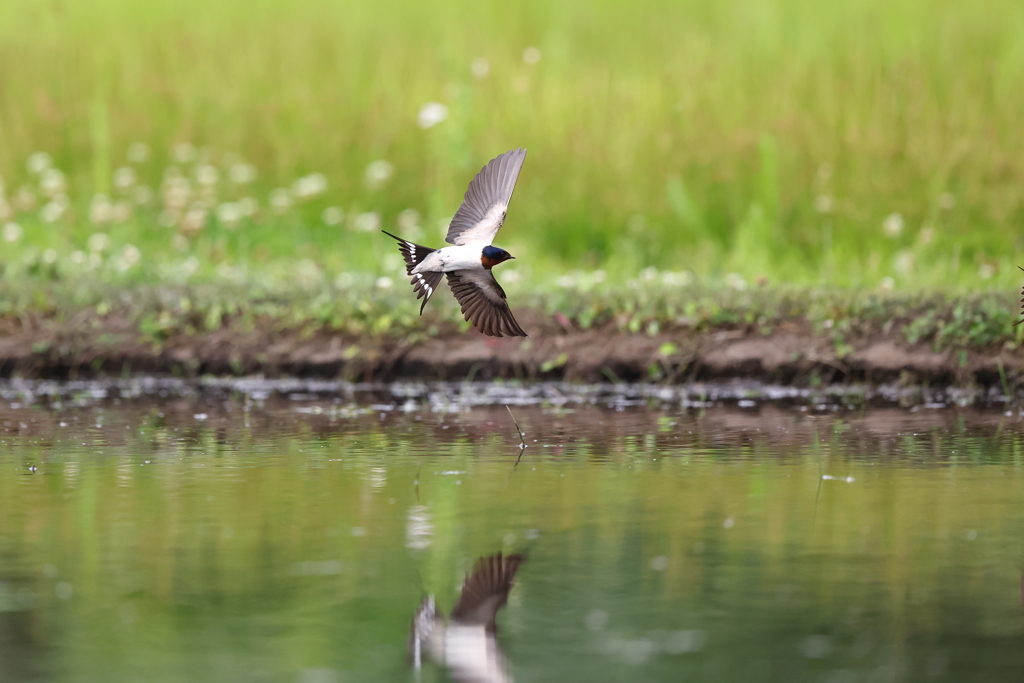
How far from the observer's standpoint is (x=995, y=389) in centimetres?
879

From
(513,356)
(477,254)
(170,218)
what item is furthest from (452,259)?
(170,218)

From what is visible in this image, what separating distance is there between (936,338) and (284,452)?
393cm

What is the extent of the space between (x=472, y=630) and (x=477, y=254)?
2316mm

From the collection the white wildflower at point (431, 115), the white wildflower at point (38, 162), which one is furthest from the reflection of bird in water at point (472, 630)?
the white wildflower at point (38, 162)

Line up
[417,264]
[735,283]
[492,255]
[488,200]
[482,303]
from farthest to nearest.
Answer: [735,283]
[482,303]
[488,200]
[417,264]
[492,255]

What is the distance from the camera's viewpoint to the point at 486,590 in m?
4.45

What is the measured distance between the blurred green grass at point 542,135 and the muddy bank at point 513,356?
1.33m

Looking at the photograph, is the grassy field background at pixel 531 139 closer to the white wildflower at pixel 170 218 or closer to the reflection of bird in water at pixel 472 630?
the white wildflower at pixel 170 218

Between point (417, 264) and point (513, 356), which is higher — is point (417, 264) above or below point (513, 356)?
above

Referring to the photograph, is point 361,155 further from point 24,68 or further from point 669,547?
point 669,547

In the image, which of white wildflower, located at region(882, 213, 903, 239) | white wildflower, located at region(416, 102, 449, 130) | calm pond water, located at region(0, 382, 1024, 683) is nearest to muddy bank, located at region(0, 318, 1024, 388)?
calm pond water, located at region(0, 382, 1024, 683)

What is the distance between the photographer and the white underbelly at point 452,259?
6117mm

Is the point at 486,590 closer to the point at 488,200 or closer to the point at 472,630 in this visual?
the point at 472,630

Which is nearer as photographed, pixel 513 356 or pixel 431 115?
pixel 513 356
